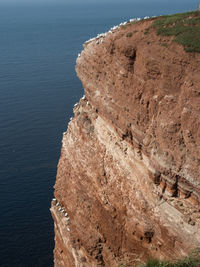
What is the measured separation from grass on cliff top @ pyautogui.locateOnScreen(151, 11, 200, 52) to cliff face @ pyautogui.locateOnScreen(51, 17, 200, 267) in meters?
0.40

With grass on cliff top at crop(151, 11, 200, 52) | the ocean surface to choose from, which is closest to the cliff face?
grass on cliff top at crop(151, 11, 200, 52)

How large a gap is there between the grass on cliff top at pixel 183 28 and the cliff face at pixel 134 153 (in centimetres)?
40

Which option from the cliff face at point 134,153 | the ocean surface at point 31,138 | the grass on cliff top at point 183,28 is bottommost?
the ocean surface at point 31,138

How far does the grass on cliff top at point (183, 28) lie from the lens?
50.7 feet

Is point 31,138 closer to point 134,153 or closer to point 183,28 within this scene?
point 134,153

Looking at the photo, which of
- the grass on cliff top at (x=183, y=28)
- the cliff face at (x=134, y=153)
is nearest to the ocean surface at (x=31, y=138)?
the cliff face at (x=134, y=153)

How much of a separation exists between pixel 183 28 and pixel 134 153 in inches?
262

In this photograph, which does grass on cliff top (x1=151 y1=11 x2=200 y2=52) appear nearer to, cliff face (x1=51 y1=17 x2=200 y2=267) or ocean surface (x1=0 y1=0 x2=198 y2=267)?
cliff face (x1=51 y1=17 x2=200 y2=267)

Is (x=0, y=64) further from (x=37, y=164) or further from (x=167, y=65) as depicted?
(x=167, y=65)

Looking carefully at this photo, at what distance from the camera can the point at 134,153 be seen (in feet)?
56.8

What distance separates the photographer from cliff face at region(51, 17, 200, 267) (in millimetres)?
14594

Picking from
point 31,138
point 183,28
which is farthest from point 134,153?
point 31,138

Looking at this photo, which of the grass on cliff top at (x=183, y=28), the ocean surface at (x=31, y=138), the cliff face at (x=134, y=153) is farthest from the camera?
the ocean surface at (x=31, y=138)

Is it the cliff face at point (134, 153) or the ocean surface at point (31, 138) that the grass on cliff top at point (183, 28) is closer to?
the cliff face at point (134, 153)
